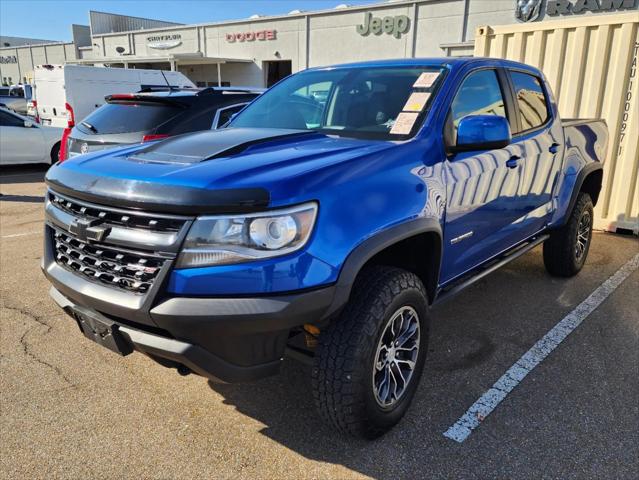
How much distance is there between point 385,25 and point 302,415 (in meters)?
21.1

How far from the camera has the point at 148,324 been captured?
218 centimetres

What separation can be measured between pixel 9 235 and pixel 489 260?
18.5 feet

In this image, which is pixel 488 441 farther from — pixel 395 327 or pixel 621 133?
pixel 621 133

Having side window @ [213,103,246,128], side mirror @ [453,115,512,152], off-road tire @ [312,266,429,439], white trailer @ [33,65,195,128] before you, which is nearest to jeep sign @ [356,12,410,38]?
white trailer @ [33,65,195,128]

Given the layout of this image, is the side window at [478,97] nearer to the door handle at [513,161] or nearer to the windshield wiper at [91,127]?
the door handle at [513,161]

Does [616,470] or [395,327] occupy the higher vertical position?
[395,327]

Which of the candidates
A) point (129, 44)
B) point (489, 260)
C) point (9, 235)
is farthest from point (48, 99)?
point (129, 44)

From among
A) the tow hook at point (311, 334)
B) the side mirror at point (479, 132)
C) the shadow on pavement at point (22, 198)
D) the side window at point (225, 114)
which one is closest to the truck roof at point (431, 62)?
the side mirror at point (479, 132)

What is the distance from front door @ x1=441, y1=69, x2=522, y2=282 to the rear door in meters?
0.14

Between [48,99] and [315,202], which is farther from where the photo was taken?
[48,99]

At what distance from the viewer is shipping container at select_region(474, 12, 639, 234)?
631 cm

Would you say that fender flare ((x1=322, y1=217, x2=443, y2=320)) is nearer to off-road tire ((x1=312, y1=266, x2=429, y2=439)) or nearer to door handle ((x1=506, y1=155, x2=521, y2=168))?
off-road tire ((x1=312, y1=266, x2=429, y2=439))

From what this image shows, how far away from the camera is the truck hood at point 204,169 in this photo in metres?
2.09

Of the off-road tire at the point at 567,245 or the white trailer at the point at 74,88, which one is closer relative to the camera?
the off-road tire at the point at 567,245
